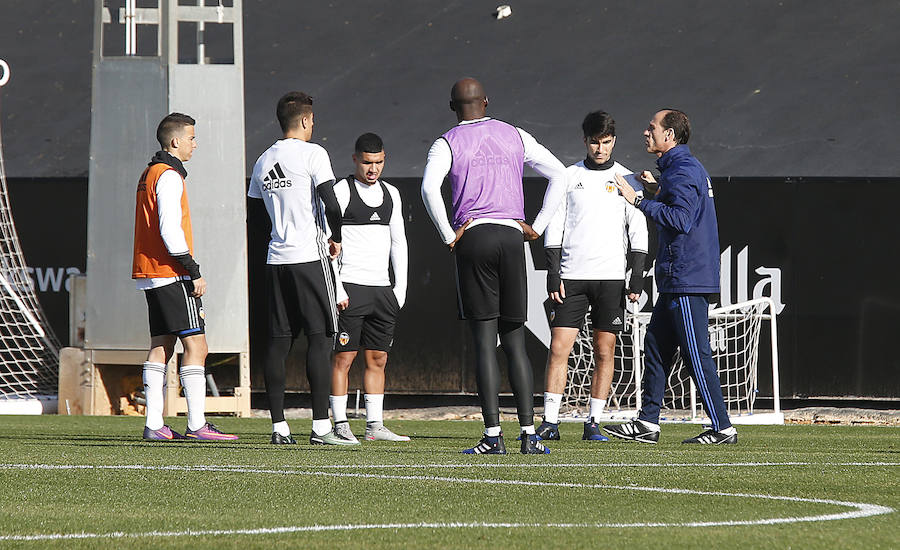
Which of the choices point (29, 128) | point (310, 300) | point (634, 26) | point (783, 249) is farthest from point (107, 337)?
point (634, 26)

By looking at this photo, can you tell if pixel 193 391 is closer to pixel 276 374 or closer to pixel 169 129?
pixel 276 374

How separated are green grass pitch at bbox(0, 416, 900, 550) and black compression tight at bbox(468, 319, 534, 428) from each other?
0.24 m

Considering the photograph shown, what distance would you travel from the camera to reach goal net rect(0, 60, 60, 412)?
38.3 ft

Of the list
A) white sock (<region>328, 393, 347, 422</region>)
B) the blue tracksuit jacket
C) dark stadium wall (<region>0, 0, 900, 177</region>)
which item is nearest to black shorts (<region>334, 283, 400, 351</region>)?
white sock (<region>328, 393, 347, 422</region>)

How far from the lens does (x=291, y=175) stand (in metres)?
6.77

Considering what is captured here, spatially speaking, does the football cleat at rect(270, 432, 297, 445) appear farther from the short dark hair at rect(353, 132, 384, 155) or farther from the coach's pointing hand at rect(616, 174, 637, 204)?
the coach's pointing hand at rect(616, 174, 637, 204)

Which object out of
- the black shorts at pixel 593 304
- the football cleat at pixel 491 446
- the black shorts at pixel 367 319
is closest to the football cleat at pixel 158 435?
the black shorts at pixel 367 319

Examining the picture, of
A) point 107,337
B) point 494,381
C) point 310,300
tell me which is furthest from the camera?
point 107,337

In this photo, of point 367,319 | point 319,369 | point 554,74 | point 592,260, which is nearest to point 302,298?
point 319,369

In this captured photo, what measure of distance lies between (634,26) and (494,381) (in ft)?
31.3

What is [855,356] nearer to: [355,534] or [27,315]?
[27,315]

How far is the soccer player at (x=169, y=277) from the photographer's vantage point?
6.88m

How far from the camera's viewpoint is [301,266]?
22.0 feet

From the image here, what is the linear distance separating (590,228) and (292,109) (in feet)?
6.22
